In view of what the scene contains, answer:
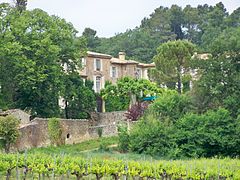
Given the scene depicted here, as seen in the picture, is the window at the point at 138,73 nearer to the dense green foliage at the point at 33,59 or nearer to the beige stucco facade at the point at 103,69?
the beige stucco facade at the point at 103,69

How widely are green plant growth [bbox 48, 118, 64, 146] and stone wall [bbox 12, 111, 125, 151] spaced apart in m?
0.25

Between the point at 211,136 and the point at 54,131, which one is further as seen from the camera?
the point at 54,131

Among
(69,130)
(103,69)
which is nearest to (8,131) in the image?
(69,130)

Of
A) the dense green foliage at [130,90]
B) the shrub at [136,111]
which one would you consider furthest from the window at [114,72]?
the shrub at [136,111]

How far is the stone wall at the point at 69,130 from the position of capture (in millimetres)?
32281

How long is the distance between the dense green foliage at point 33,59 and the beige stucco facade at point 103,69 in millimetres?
7918

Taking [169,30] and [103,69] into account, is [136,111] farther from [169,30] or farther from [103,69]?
[169,30]

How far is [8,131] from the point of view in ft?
96.2

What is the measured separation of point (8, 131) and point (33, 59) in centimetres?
809

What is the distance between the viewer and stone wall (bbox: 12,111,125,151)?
106 feet

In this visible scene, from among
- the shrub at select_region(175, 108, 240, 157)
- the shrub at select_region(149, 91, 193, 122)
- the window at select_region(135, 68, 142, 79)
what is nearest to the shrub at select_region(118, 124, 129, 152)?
the shrub at select_region(149, 91, 193, 122)

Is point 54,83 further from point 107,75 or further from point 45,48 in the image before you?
point 107,75

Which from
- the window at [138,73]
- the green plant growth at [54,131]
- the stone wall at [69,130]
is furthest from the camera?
the window at [138,73]

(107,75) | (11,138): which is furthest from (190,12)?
(11,138)
